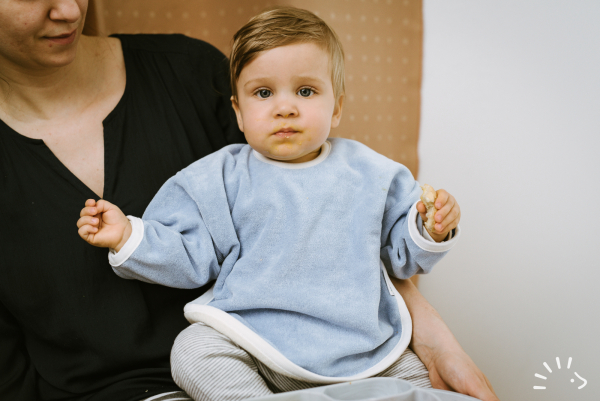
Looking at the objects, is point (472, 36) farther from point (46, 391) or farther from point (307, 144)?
point (46, 391)

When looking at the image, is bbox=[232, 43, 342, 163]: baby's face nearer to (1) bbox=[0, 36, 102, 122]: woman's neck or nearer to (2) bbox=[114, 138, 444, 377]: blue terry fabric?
(2) bbox=[114, 138, 444, 377]: blue terry fabric

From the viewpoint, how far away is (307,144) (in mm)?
875

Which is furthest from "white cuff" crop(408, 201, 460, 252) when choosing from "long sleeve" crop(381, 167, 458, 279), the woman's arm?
the woman's arm

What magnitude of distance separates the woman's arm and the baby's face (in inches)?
15.2

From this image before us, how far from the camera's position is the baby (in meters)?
0.78

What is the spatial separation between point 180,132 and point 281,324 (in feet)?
1.56

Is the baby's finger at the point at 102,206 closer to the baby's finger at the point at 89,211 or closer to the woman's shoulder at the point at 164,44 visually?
the baby's finger at the point at 89,211

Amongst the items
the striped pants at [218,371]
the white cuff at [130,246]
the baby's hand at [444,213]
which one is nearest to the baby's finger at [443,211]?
the baby's hand at [444,213]

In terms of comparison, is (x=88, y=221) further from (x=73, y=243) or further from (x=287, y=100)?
(x=287, y=100)

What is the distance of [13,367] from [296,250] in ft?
1.89

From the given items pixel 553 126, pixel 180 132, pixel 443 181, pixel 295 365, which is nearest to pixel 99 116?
pixel 180 132

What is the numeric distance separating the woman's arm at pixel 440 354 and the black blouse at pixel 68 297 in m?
0.48

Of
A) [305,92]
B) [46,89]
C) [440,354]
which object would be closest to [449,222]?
[440,354]

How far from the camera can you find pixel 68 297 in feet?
2.77
